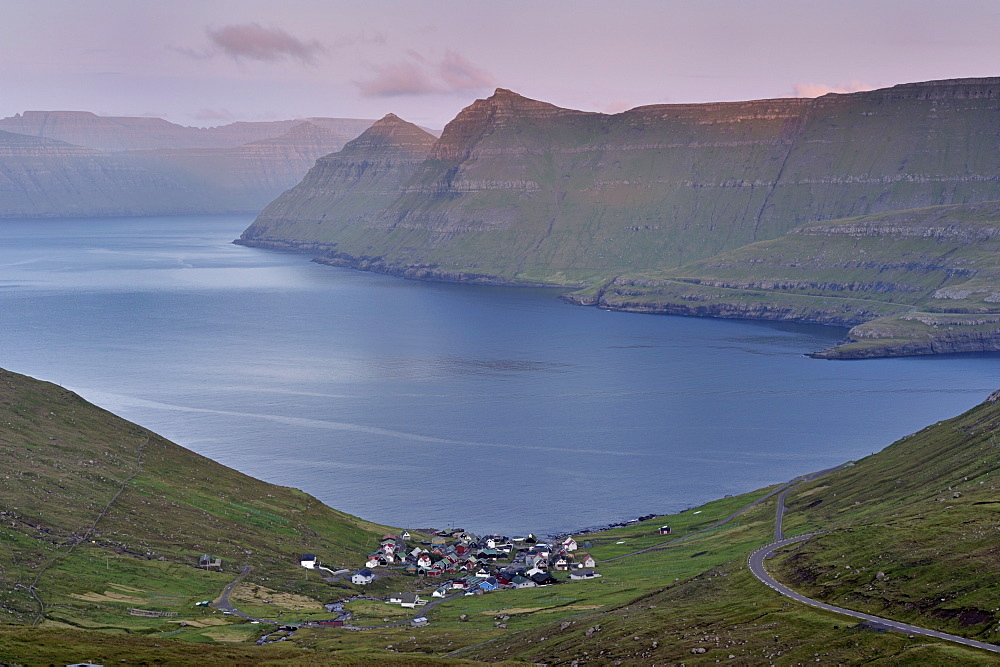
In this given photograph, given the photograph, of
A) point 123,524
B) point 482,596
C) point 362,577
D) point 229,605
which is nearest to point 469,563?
point 482,596

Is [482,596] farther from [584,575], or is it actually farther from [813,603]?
[813,603]

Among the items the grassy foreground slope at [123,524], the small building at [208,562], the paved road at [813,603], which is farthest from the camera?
the small building at [208,562]

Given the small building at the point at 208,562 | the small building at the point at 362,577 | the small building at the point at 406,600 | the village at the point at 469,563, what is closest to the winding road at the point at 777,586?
the small building at the point at 406,600

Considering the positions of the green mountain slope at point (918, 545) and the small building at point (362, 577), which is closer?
the green mountain slope at point (918, 545)

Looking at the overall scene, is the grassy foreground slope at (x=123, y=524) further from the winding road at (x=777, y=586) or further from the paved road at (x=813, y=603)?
the paved road at (x=813, y=603)

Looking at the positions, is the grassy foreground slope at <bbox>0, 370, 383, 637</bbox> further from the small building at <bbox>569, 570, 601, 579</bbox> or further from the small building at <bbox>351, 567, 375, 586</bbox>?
the small building at <bbox>569, 570, 601, 579</bbox>

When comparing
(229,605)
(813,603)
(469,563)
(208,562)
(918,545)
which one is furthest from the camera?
(469,563)

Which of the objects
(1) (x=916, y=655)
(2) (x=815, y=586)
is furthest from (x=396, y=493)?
(1) (x=916, y=655)
